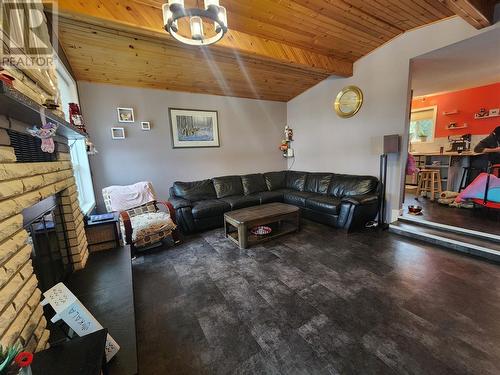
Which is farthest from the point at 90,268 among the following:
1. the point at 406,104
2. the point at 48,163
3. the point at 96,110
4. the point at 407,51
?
the point at 407,51

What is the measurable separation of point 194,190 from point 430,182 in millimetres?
5159

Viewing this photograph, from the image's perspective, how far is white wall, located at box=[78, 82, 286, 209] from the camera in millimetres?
3453

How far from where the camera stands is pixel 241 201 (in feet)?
12.8

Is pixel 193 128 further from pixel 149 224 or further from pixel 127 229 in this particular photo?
pixel 127 229

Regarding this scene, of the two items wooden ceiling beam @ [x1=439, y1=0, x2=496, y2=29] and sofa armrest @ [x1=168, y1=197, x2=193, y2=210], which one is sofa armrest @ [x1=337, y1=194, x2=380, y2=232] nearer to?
wooden ceiling beam @ [x1=439, y1=0, x2=496, y2=29]

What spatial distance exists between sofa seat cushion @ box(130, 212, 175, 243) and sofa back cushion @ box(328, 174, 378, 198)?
291 centimetres

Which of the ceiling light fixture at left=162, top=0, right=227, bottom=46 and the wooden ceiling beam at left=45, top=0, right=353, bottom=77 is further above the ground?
the wooden ceiling beam at left=45, top=0, right=353, bottom=77

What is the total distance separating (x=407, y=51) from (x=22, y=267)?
15.0ft

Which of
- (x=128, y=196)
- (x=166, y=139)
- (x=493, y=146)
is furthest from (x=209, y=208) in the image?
(x=493, y=146)

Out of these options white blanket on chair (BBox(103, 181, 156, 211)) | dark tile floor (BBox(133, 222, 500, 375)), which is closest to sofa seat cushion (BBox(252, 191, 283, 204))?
dark tile floor (BBox(133, 222, 500, 375))

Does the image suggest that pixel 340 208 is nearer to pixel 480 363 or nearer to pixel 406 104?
pixel 406 104

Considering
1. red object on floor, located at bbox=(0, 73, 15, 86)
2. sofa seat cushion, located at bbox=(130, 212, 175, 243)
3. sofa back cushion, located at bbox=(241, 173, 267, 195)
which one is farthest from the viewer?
sofa back cushion, located at bbox=(241, 173, 267, 195)

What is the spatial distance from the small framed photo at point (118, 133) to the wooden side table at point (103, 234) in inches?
66.3

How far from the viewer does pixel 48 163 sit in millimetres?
1521
